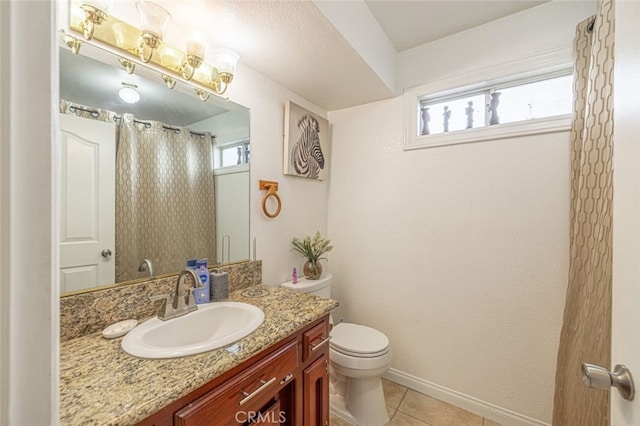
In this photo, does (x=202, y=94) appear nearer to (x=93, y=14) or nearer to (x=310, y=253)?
(x=93, y=14)

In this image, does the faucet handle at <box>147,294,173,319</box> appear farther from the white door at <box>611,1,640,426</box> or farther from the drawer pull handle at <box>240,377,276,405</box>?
the white door at <box>611,1,640,426</box>

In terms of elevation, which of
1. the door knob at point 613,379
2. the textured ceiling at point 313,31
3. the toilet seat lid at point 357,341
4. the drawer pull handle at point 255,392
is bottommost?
the toilet seat lid at point 357,341

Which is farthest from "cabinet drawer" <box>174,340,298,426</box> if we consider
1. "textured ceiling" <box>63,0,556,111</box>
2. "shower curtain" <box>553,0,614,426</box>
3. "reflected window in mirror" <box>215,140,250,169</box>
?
"textured ceiling" <box>63,0,556,111</box>

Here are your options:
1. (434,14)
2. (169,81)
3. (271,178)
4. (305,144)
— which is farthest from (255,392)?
(434,14)

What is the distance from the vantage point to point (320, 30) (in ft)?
4.04

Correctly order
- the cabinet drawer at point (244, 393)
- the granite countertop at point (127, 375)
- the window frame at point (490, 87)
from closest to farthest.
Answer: the granite countertop at point (127, 375), the cabinet drawer at point (244, 393), the window frame at point (490, 87)

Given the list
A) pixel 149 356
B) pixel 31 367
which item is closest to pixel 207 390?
pixel 149 356

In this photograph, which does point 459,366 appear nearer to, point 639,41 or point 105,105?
point 639,41

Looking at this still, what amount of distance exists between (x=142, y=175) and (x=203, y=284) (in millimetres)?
551

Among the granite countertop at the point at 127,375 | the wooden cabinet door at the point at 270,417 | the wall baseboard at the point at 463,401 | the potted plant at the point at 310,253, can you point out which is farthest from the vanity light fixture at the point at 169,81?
the wall baseboard at the point at 463,401

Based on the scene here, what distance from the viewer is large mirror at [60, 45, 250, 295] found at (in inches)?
36.9

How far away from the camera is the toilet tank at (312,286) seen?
1724 mm

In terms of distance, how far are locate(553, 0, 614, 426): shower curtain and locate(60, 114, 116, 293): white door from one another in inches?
72.0

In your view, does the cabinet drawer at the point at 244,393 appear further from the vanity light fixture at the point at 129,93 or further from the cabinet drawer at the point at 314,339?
the vanity light fixture at the point at 129,93
